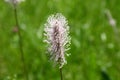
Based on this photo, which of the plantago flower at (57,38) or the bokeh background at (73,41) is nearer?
the plantago flower at (57,38)

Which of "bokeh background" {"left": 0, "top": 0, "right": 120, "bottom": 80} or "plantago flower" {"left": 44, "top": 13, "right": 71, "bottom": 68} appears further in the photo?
"bokeh background" {"left": 0, "top": 0, "right": 120, "bottom": 80}

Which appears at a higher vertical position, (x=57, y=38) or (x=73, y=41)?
(x=73, y=41)

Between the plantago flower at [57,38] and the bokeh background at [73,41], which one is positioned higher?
the bokeh background at [73,41]

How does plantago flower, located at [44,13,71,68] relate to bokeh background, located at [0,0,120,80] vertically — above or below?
below

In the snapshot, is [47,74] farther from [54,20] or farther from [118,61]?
[54,20]

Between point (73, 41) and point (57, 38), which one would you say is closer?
point (57, 38)
